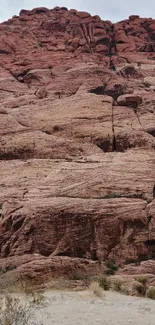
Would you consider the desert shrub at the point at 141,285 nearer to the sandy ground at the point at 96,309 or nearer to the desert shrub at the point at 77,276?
the sandy ground at the point at 96,309

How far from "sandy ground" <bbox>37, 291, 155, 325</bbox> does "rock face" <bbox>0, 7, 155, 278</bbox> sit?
11.9 feet

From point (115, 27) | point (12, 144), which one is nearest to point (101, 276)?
point (12, 144)

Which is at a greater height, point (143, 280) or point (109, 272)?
point (143, 280)

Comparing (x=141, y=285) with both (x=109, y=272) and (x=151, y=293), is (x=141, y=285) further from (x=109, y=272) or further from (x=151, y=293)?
(x=109, y=272)

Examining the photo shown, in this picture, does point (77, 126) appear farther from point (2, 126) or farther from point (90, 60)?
point (90, 60)

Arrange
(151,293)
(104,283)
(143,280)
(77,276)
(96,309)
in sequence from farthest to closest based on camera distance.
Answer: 1. (77,276)
2. (143,280)
3. (104,283)
4. (151,293)
5. (96,309)

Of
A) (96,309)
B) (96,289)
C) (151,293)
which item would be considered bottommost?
(151,293)

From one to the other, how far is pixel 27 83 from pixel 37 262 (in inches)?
1113

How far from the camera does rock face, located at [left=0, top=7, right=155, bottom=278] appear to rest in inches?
895

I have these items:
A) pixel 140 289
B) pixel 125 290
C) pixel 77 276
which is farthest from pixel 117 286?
pixel 77 276

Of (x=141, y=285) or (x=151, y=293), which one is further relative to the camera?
(x=141, y=285)

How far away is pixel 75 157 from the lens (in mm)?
30359

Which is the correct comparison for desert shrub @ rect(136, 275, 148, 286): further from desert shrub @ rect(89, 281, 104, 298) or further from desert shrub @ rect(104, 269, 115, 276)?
desert shrub @ rect(89, 281, 104, 298)

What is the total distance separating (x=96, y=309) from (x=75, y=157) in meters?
16.2
